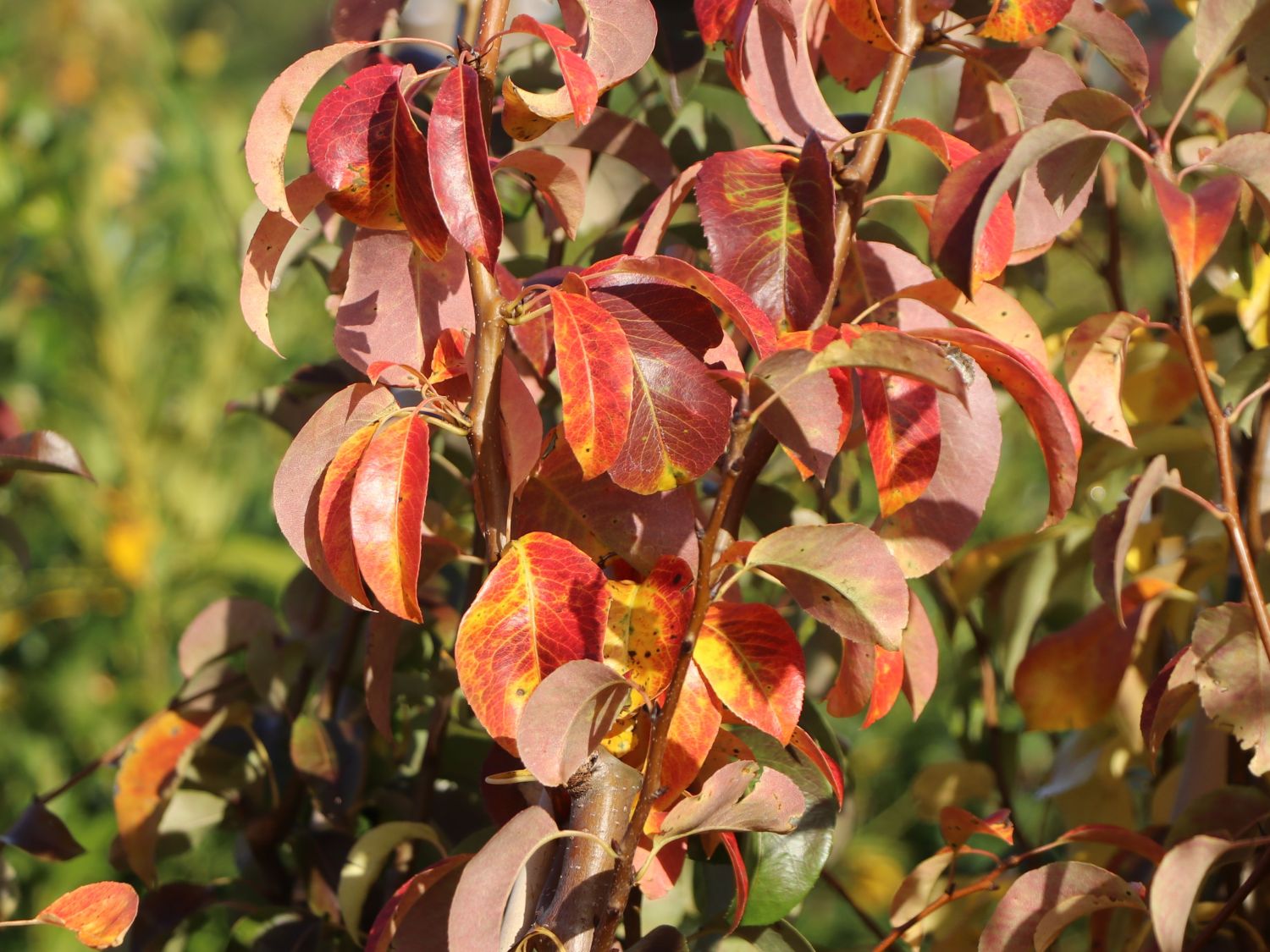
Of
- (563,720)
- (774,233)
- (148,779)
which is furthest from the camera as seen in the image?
(148,779)

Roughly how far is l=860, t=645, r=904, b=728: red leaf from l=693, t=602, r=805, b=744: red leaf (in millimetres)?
59

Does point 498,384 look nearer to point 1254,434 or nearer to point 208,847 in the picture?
point 1254,434

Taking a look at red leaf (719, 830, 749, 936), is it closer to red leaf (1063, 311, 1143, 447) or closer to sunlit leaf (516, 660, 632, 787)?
sunlit leaf (516, 660, 632, 787)

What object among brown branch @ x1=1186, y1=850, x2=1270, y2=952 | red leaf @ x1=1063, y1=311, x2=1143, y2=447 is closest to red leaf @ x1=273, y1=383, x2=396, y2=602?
red leaf @ x1=1063, y1=311, x2=1143, y2=447

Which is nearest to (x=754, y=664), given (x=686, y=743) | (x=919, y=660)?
(x=686, y=743)

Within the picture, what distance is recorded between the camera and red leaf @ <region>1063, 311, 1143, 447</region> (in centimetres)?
57

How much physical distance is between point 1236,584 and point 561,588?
55cm

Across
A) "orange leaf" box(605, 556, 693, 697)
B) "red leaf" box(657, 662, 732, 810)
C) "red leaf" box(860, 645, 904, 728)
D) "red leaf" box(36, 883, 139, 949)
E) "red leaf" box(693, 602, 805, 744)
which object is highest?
"orange leaf" box(605, 556, 693, 697)

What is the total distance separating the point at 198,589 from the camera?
2160 millimetres

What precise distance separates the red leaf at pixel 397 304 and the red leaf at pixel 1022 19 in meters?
0.27

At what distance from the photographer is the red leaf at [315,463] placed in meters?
0.50

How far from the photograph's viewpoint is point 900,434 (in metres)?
0.52

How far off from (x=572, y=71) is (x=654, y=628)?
227 millimetres

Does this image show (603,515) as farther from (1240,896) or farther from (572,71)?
(1240,896)
